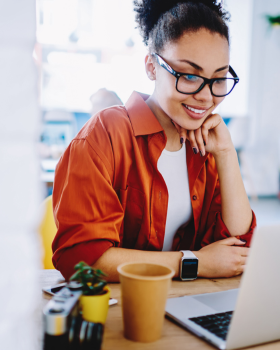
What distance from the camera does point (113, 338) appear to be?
2.03 feet

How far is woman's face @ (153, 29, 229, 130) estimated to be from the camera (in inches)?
42.2

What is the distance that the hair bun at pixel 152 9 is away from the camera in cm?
118

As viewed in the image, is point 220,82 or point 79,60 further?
point 79,60

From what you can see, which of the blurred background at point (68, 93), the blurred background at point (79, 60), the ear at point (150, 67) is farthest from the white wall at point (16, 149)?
the blurred background at point (79, 60)

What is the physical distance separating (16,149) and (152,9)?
892mm

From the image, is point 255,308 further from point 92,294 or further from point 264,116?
point 264,116

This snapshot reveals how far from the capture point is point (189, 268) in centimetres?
96

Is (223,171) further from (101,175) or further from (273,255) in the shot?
(273,255)

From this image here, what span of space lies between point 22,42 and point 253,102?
4103mm

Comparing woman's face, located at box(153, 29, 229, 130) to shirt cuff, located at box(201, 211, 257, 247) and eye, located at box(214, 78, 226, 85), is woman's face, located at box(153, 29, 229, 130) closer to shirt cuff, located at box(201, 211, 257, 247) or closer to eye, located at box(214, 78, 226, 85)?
eye, located at box(214, 78, 226, 85)

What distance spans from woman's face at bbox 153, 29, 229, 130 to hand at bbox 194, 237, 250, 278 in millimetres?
408

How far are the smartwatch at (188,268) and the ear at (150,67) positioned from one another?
2.06 feet

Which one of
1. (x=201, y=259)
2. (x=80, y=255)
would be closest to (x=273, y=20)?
(x=201, y=259)

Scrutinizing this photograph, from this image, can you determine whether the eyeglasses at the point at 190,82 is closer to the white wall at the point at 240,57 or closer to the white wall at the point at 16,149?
the white wall at the point at 16,149
